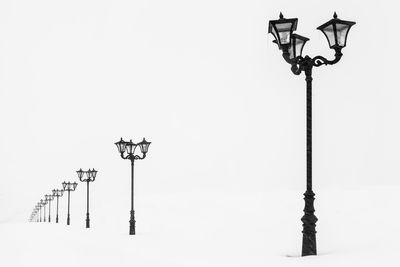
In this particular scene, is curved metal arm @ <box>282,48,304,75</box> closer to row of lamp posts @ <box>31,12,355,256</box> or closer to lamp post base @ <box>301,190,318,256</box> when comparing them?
row of lamp posts @ <box>31,12,355,256</box>

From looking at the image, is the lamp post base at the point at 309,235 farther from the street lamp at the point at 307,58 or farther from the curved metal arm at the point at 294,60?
the curved metal arm at the point at 294,60

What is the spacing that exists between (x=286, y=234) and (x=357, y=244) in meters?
4.55

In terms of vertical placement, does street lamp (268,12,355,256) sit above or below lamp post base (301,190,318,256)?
above

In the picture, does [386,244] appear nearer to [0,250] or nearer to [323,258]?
[323,258]

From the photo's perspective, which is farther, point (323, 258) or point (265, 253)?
point (265, 253)

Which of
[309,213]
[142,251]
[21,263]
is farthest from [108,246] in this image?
[309,213]

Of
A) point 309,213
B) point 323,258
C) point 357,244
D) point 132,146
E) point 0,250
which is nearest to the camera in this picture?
point 323,258

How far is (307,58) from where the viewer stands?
34.5ft

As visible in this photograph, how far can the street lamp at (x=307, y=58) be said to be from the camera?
9.98 metres

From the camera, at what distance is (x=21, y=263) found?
11.1 meters

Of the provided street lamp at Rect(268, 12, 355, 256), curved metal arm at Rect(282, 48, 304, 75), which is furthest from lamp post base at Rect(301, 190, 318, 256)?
curved metal arm at Rect(282, 48, 304, 75)

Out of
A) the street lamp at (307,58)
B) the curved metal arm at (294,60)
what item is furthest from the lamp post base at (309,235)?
the curved metal arm at (294,60)

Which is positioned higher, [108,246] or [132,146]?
[132,146]

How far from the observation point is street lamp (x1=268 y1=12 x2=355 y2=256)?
9.98 m
